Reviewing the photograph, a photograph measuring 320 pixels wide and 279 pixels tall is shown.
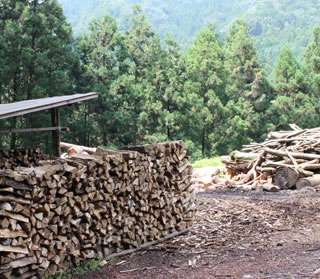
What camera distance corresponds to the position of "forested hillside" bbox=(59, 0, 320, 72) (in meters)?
105

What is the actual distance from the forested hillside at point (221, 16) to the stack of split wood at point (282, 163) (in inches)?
2931

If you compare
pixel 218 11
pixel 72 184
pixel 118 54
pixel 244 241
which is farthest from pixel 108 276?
pixel 218 11

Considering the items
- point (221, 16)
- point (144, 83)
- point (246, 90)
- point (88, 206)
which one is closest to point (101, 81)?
point (144, 83)

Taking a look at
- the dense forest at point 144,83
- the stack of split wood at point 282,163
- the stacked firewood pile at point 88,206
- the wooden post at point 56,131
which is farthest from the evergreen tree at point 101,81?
the stacked firewood pile at point 88,206

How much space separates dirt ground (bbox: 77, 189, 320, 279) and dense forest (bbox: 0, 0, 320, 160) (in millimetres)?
15739

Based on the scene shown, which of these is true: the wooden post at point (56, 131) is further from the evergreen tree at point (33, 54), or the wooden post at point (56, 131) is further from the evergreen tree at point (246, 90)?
the evergreen tree at point (246, 90)

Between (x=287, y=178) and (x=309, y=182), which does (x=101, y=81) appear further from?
(x=309, y=182)

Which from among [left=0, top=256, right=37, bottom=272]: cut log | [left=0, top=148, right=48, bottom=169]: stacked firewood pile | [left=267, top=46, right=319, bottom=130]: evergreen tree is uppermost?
[left=267, top=46, right=319, bottom=130]: evergreen tree

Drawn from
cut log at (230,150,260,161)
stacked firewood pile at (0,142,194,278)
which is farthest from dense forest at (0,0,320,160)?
stacked firewood pile at (0,142,194,278)

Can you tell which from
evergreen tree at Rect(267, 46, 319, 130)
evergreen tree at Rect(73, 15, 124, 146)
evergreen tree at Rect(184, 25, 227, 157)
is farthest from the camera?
evergreen tree at Rect(267, 46, 319, 130)

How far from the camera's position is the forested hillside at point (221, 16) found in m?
105

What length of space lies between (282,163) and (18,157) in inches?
244

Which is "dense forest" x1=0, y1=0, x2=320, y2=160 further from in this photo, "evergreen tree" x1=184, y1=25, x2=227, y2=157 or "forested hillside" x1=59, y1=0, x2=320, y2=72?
"forested hillside" x1=59, y1=0, x2=320, y2=72

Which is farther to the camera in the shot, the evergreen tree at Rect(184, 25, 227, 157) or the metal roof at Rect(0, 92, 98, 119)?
the evergreen tree at Rect(184, 25, 227, 157)
